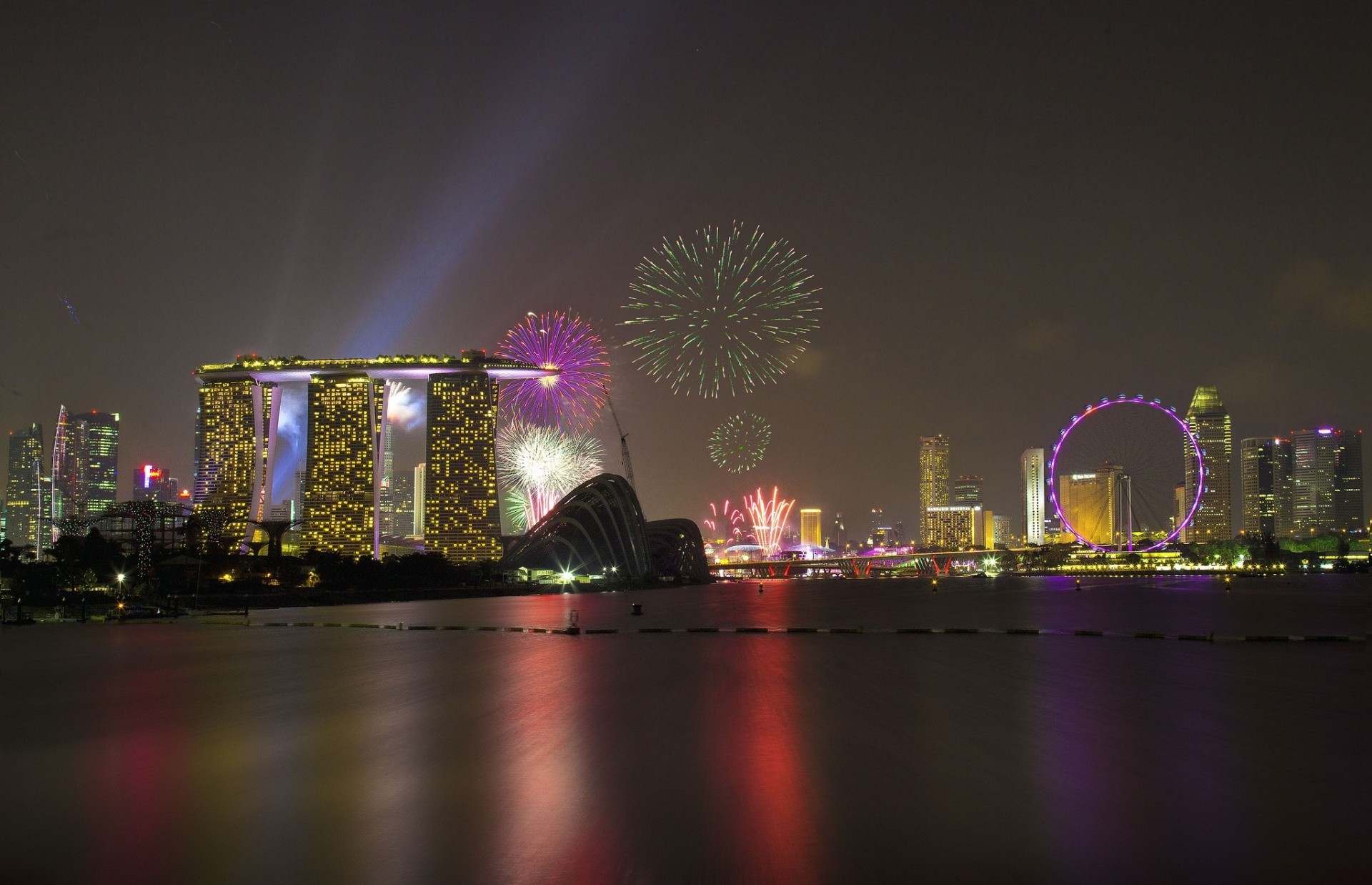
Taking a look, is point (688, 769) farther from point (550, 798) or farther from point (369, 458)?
point (369, 458)

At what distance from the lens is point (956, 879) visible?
8.06 metres

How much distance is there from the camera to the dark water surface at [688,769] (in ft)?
28.5

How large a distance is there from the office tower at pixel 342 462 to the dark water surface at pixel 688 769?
169 m

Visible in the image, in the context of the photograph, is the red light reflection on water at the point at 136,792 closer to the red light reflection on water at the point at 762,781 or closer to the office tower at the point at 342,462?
the red light reflection on water at the point at 762,781

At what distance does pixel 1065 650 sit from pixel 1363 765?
734 inches

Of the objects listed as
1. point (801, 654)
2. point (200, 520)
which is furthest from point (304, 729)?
point (200, 520)

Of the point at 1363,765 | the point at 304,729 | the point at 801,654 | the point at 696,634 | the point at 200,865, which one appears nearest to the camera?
the point at 200,865

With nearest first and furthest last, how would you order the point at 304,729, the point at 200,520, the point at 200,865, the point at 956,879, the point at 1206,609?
1. the point at 956,879
2. the point at 200,865
3. the point at 304,729
4. the point at 1206,609
5. the point at 200,520

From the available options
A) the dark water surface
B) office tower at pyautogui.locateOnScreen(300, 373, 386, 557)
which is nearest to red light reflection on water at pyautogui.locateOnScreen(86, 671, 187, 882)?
the dark water surface

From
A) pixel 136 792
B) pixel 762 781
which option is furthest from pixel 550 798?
pixel 136 792

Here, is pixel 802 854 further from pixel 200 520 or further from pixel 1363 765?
pixel 200 520

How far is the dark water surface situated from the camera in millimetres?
8695

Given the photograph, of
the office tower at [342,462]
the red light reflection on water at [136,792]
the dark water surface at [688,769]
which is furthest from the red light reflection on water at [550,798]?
the office tower at [342,462]

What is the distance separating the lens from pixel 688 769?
1238 cm
